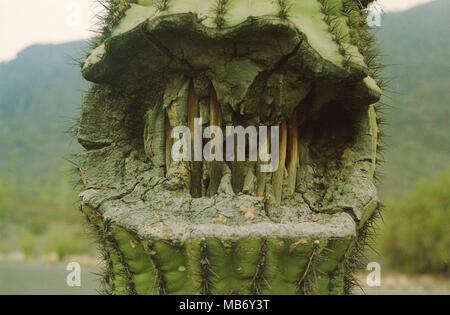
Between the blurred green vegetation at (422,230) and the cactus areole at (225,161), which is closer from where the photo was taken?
the cactus areole at (225,161)

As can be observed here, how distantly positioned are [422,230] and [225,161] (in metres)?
15.8

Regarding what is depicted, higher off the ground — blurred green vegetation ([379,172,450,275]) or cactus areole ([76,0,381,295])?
blurred green vegetation ([379,172,450,275])

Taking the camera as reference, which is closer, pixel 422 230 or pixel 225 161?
pixel 225 161

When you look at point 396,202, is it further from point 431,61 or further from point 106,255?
point 106,255

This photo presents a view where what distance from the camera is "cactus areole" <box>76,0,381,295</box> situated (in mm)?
2412

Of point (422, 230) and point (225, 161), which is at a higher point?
point (422, 230)

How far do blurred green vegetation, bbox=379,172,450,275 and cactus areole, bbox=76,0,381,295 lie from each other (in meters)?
13.8

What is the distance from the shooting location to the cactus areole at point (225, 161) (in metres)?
2.41

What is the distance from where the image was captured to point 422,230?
1761cm

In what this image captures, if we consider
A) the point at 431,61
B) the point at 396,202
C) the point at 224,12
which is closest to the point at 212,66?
the point at 224,12

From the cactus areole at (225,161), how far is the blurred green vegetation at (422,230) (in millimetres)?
13824

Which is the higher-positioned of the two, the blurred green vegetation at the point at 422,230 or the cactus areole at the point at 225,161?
the blurred green vegetation at the point at 422,230

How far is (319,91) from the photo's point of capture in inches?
108

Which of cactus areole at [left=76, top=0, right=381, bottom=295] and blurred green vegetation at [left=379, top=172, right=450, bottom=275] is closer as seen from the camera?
cactus areole at [left=76, top=0, right=381, bottom=295]
